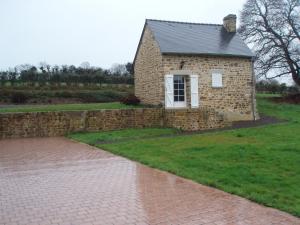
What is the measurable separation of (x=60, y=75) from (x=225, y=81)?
17163 millimetres

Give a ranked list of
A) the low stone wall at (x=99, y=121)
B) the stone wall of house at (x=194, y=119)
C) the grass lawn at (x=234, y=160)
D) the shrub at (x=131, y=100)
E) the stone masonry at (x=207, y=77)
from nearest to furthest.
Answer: the grass lawn at (x=234, y=160) → the low stone wall at (x=99, y=121) → the stone wall of house at (x=194, y=119) → the stone masonry at (x=207, y=77) → the shrub at (x=131, y=100)

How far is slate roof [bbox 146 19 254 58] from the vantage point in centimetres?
1859

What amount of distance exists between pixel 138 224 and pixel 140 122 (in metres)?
12.3

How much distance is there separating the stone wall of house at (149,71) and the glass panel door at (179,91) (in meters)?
0.93

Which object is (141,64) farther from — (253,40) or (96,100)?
(253,40)

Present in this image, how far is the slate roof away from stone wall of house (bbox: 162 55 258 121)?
34cm

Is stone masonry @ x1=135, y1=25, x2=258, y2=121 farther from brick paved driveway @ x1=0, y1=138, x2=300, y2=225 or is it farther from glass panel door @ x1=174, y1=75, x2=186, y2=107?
brick paved driveway @ x1=0, y1=138, x2=300, y2=225

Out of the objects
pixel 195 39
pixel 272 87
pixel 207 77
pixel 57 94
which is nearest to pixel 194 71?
pixel 207 77

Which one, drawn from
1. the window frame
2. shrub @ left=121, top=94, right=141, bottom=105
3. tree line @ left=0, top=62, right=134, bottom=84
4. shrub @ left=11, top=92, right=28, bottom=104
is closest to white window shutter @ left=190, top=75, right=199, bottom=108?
the window frame

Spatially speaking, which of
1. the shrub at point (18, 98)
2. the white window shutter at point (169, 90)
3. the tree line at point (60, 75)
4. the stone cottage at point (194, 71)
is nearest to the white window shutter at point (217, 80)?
the stone cottage at point (194, 71)

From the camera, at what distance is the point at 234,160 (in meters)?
8.65

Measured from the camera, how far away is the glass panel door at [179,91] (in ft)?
61.4

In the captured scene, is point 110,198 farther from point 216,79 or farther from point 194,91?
point 216,79

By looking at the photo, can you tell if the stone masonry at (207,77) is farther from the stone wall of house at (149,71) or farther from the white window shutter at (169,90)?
the white window shutter at (169,90)
